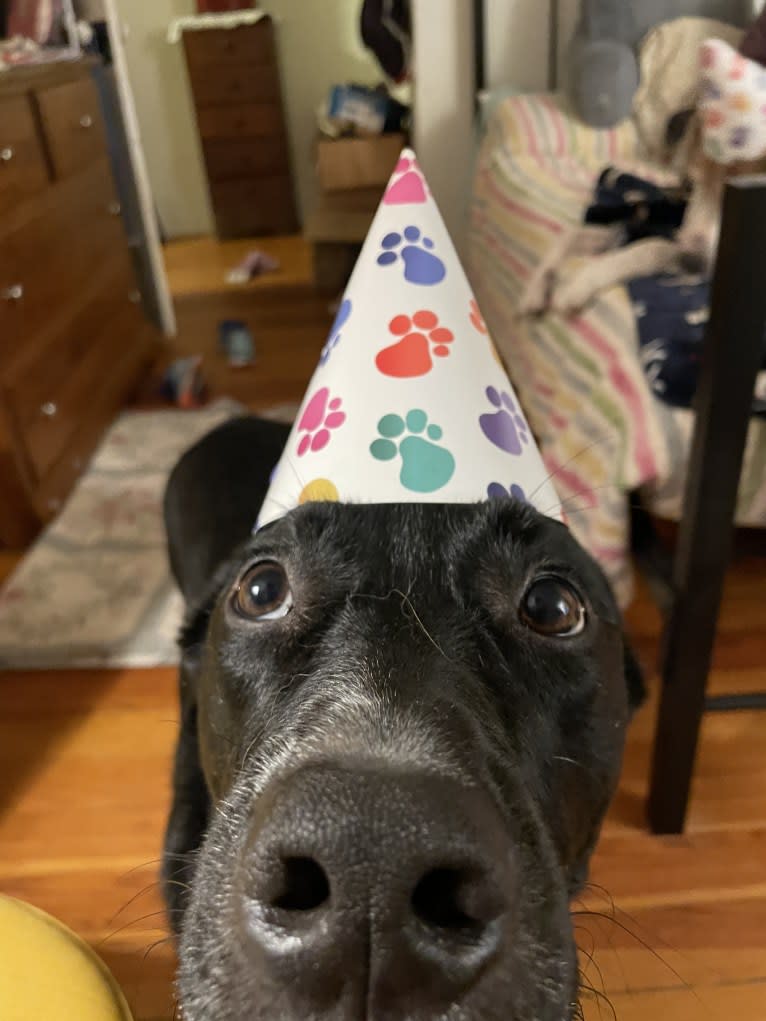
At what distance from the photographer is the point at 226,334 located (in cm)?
436

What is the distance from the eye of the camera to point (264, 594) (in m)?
1.07

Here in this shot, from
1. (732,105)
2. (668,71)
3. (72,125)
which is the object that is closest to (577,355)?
(732,105)

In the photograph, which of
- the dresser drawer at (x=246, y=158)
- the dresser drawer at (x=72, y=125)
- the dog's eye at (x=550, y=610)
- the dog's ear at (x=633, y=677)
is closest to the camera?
the dog's eye at (x=550, y=610)

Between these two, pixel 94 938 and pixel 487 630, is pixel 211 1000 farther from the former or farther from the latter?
pixel 94 938

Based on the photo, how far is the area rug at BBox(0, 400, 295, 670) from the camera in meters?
2.38

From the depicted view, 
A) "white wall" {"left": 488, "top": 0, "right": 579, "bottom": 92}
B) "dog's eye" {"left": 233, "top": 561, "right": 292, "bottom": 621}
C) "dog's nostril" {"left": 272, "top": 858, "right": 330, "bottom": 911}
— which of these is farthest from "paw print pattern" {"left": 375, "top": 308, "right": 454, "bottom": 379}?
"white wall" {"left": 488, "top": 0, "right": 579, "bottom": 92}

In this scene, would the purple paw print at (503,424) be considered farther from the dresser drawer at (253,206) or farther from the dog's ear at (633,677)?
the dresser drawer at (253,206)

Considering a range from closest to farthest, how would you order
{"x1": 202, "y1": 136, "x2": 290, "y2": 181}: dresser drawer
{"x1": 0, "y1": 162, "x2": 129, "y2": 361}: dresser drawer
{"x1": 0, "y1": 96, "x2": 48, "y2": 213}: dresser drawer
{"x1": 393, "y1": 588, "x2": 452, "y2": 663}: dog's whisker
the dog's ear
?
{"x1": 393, "y1": 588, "x2": 452, "y2": 663}: dog's whisker → the dog's ear → {"x1": 0, "y1": 96, "x2": 48, "y2": 213}: dresser drawer → {"x1": 0, "y1": 162, "x2": 129, "y2": 361}: dresser drawer → {"x1": 202, "y1": 136, "x2": 290, "y2": 181}: dresser drawer

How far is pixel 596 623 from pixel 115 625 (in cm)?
176

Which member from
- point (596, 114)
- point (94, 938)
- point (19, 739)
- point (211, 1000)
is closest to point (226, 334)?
point (596, 114)

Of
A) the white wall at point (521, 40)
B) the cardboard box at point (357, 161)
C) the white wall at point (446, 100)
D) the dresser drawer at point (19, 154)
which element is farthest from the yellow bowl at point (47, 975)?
the cardboard box at point (357, 161)

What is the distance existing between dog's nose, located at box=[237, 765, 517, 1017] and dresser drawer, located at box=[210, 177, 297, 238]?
22.4ft

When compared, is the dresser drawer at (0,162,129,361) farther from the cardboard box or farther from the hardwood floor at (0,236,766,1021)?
the cardboard box

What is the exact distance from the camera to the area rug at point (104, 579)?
7.80 feet
